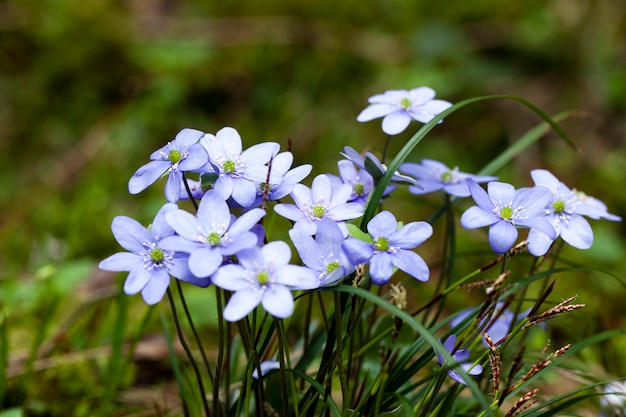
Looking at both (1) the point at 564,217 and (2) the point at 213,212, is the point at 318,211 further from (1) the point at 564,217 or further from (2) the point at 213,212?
(1) the point at 564,217

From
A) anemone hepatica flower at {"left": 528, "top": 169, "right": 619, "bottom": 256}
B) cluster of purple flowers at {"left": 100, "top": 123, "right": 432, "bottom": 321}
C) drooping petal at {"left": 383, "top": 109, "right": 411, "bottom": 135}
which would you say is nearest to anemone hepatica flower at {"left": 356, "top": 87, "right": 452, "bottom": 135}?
drooping petal at {"left": 383, "top": 109, "right": 411, "bottom": 135}

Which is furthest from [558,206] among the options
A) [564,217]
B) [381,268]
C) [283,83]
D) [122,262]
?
[283,83]

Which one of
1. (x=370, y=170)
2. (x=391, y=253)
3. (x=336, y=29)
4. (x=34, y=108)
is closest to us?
(x=391, y=253)

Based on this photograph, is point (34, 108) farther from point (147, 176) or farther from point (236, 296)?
point (236, 296)

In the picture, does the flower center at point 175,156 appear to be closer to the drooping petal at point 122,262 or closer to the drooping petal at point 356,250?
the drooping petal at point 122,262

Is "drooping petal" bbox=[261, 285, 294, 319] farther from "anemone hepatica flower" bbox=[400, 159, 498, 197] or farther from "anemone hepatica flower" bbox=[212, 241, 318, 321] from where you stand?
"anemone hepatica flower" bbox=[400, 159, 498, 197]

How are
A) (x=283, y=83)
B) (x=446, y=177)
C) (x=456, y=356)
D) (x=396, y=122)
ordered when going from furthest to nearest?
(x=283, y=83) → (x=446, y=177) → (x=396, y=122) → (x=456, y=356)

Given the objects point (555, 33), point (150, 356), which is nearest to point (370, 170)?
point (150, 356)
